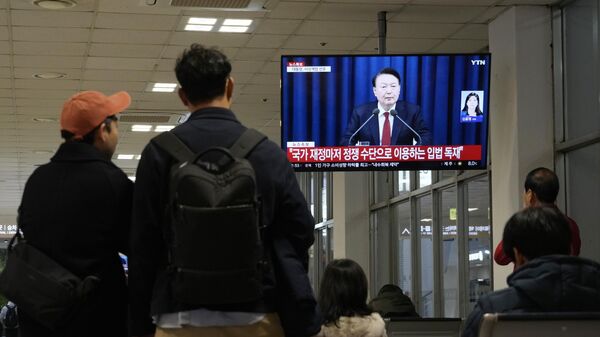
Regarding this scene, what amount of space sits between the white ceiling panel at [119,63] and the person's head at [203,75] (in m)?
8.45

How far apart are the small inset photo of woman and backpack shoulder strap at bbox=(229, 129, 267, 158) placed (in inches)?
234

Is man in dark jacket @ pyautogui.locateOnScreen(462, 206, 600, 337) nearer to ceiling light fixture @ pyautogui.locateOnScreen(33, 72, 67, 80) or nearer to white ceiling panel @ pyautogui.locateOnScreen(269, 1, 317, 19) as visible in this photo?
white ceiling panel @ pyautogui.locateOnScreen(269, 1, 317, 19)

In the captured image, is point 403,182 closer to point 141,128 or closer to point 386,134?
point 141,128

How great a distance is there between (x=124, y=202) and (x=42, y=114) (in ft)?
38.6

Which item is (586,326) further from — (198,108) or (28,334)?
(28,334)

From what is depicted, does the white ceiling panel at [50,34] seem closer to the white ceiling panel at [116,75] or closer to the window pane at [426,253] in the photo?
the white ceiling panel at [116,75]

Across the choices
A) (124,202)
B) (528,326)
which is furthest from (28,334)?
(528,326)

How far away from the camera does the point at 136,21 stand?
31.2 ft

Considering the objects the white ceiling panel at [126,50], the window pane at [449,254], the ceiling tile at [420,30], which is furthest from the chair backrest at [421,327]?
the window pane at [449,254]

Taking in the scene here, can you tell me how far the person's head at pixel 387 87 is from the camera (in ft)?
28.1

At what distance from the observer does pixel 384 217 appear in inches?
590

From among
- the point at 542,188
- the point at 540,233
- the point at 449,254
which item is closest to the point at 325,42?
the point at 449,254

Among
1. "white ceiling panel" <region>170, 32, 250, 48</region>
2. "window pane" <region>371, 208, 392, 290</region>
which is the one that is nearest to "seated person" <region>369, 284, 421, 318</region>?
"white ceiling panel" <region>170, 32, 250, 48</region>

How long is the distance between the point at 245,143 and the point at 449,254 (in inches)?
389
